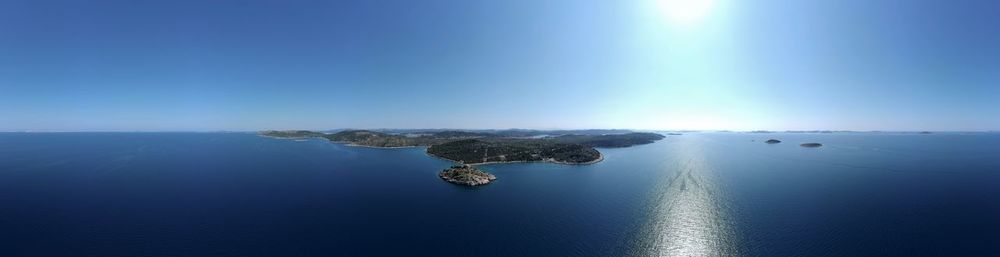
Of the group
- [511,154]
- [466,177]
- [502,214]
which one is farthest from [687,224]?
[511,154]

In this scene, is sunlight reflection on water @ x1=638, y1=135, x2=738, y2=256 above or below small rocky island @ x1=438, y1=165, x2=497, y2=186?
below

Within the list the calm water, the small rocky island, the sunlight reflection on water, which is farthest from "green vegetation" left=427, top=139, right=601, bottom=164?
the sunlight reflection on water

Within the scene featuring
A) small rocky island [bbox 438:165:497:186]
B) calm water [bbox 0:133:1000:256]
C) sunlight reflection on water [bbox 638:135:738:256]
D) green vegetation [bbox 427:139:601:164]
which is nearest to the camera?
calm water [bbox 0:133:1000:256]

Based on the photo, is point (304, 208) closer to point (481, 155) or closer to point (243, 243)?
point (243, 243)

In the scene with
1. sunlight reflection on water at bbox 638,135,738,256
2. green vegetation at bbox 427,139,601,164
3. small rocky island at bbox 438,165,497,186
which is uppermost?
green vegetation at bbox 427,139,601,164

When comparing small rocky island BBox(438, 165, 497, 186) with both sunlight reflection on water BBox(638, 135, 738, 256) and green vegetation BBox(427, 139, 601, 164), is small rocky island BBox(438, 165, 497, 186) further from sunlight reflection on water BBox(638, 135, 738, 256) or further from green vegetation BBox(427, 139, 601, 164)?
sunlight reflection on water BBox(638, 135, 738, 256)

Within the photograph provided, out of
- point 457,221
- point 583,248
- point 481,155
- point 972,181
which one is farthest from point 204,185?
point 972,181

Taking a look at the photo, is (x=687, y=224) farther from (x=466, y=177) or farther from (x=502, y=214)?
(x=466, y=177)

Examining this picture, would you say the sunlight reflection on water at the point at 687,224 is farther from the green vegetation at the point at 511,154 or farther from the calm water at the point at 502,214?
the green vegetation at the point at 511,154

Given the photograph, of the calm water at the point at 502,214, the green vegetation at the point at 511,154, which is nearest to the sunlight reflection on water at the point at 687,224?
the calm water at the point at 502,214
